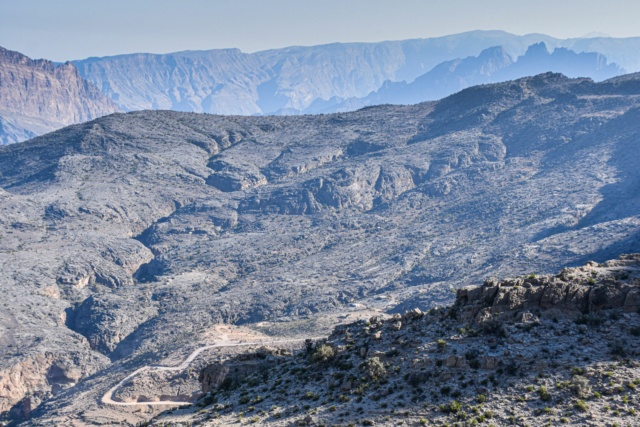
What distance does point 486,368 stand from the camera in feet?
96.3

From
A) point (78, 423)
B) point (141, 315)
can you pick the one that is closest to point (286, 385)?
point (78, 423)

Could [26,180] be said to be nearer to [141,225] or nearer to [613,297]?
[141,225]

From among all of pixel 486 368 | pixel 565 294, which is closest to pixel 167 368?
pixel 486 368

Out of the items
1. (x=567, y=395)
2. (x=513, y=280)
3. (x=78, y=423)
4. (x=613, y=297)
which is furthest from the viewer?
(x=78, y=423)

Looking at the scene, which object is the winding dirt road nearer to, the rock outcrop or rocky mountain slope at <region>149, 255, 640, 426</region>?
rocky mountain slope at <region>149, 255, 640, 426</region>

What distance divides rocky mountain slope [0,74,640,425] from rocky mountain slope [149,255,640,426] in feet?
127

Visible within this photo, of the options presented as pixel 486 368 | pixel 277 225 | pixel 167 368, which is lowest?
pixel 167 368

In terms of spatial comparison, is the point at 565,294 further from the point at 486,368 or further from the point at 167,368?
the point at 167,368

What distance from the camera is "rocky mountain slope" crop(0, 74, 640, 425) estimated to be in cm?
10475

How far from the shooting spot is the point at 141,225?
162m

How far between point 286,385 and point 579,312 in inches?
526

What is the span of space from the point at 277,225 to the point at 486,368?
127120mm

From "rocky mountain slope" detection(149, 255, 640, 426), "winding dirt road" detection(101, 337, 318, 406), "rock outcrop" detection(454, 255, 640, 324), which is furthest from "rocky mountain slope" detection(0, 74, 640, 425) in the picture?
"rock outcrop" detection(454, 255, 640, 324)

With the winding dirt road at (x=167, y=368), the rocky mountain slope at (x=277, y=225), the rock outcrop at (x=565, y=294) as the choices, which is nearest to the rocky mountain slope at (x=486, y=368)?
the rock outcrop at (x=565, y=294)
